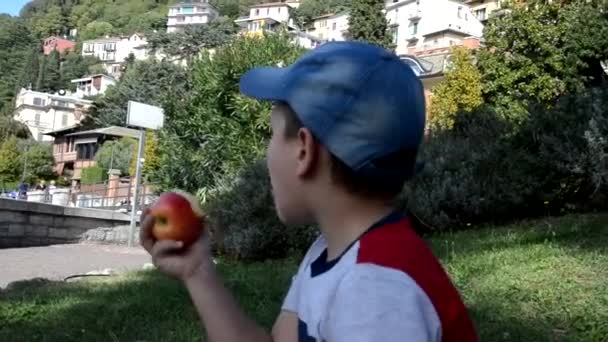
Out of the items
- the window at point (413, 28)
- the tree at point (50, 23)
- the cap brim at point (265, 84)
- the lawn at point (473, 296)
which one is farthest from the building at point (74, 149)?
the tree at point (50, 23)

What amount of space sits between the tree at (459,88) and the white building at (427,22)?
38770 millimetres

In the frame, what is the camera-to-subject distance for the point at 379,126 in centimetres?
140

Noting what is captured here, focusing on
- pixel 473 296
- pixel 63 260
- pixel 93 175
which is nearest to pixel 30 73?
pixel 93 175

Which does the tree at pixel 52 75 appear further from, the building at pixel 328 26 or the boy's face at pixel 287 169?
the boy's face at pixel 287 169

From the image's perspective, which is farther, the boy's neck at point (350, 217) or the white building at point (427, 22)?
the white building at point (427, 22)

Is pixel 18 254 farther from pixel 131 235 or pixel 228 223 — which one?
pixel 228 223

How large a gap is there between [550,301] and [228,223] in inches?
262

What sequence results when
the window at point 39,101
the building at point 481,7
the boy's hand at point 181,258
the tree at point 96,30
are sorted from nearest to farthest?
the boy's hand at point 181,258
the building at point 481,7
the window at point 39,101
the tree at point 96,30

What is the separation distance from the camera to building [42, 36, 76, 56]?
160175mm

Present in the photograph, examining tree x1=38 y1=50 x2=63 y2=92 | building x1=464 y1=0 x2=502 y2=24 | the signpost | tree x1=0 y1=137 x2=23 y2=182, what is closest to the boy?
the signpost

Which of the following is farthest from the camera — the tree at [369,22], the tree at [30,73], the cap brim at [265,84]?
the tree at [30,73]

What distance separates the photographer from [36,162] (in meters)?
66.6

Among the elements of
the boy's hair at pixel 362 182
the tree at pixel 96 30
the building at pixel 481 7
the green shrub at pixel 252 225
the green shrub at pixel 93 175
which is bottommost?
the green shrub at pixel 93 175

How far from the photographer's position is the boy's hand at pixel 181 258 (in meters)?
1.65
